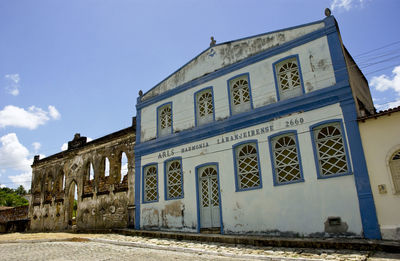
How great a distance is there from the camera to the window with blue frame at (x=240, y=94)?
34.9 feet

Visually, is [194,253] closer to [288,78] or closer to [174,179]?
[174,179]

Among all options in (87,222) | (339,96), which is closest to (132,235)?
(87,222)

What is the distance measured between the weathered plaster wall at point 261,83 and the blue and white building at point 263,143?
0.04 metres

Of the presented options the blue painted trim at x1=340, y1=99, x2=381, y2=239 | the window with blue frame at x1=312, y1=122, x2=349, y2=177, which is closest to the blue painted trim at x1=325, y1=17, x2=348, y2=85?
the blue painted trim at x1=340, y1=99, x2=381, y2=239

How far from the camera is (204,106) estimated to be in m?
11.9

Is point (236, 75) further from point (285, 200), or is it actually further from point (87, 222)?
point (87, 222)

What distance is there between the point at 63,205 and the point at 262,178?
12926mm

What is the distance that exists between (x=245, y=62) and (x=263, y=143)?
3.22 meters

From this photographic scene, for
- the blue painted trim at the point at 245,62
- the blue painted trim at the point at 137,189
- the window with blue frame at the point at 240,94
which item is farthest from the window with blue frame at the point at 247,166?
the blue painted trim at the point at 137,189

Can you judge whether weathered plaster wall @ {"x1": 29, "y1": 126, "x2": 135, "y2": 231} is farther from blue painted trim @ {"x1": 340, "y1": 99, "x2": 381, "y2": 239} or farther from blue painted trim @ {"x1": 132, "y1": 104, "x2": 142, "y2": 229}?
blue painted trim @ {"x1": 340, "y1": 99, "x2": 381, "y2": 239}

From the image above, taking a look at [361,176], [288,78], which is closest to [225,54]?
[288,78]

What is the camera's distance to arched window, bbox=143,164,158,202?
12.4m

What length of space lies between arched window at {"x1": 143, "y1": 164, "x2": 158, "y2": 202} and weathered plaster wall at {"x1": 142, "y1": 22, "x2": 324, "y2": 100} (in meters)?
3.53

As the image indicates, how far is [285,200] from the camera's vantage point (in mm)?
8805
